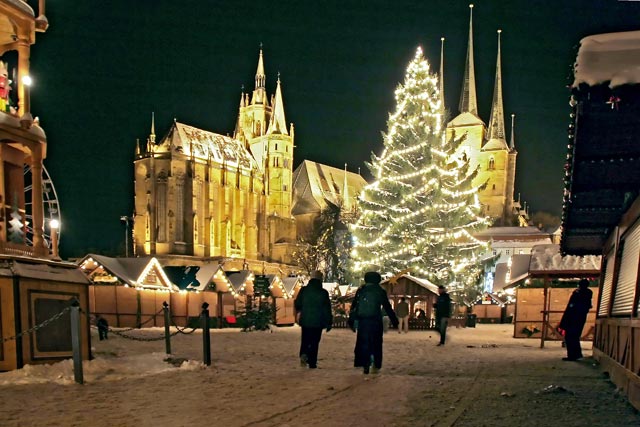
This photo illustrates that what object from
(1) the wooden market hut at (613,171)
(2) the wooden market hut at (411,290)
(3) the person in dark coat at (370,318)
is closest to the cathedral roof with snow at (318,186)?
(2) the wooden market hut at (411,290)

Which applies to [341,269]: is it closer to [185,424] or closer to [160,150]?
[160,150]

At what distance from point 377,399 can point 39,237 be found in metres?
9.01

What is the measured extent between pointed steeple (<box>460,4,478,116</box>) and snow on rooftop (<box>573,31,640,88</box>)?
289ft

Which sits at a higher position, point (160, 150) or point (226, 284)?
point (160, 150)

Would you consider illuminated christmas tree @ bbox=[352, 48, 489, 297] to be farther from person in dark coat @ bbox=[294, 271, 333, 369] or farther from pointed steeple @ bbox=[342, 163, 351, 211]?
pointed steeple @ bbox=[342, 163, 351, 211]

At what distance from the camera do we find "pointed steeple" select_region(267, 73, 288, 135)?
364ft

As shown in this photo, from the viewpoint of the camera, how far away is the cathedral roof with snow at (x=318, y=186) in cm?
11806

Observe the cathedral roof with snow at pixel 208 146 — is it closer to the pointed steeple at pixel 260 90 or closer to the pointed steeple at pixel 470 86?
→ the pointed steeple at pixel 260 90

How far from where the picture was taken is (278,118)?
4390 inches

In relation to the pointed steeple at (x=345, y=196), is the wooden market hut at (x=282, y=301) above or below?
below

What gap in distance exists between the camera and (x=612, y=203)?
10.1 meters

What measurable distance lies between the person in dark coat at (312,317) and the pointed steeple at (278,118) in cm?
10232

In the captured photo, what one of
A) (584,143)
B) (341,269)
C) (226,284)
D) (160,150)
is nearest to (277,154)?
(160,150)

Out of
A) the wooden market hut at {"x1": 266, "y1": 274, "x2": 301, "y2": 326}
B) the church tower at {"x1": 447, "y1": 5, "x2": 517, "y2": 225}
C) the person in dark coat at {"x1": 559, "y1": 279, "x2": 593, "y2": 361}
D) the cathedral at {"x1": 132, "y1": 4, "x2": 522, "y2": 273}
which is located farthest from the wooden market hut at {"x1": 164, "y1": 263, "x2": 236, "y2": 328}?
the church tower at {"x1": 447, "y1": 5, "x2": 517, "y2": 225}
